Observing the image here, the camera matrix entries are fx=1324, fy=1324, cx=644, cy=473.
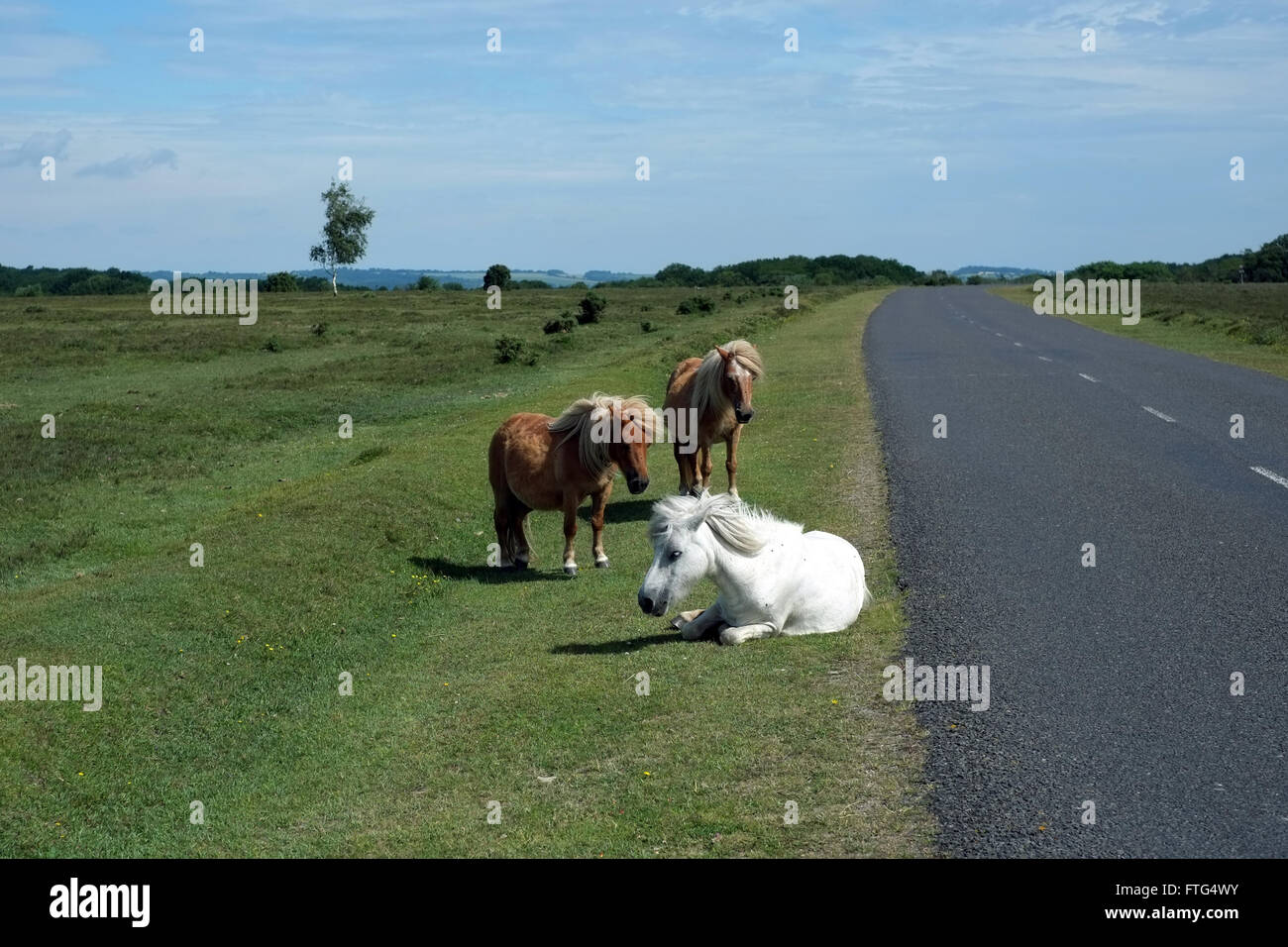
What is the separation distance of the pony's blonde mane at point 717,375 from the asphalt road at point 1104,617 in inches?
89.1

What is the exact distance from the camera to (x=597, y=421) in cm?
1253

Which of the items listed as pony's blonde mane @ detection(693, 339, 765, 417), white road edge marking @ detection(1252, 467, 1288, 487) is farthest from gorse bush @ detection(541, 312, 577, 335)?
white road edge marking @ detection(1252, 467, 1288, 487)

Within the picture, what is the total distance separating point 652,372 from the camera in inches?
1265

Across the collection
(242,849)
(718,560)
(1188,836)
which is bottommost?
(242,849)

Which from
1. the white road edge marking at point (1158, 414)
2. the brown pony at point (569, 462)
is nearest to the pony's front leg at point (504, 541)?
the brown pony at point (569, 462)

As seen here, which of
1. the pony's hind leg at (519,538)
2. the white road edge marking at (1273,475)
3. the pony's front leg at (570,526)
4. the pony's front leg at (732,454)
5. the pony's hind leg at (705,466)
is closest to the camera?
the pony's front leg at (570,526)

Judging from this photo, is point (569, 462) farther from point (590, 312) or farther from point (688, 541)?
point (590, 312)

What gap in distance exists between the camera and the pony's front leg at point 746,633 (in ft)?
30.9

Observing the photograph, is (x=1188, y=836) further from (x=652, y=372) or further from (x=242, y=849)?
(x=652, y=372)

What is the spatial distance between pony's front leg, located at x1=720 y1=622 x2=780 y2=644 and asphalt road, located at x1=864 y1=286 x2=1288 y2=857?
1.02m
